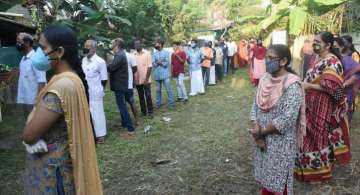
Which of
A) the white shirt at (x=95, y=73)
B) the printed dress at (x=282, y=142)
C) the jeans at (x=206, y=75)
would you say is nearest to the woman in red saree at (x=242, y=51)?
the jeans at (x=206, y=75)

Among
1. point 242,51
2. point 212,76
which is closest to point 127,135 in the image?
point 212,76

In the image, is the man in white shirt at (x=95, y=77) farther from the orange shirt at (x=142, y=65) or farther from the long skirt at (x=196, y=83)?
Result: the long skirt at (x=196, y=83)

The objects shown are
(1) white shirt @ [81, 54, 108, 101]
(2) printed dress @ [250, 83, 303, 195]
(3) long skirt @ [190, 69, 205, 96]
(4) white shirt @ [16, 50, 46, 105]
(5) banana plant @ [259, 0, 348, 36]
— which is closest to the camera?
(2) printed dress @ [250, 83, 303, 195]

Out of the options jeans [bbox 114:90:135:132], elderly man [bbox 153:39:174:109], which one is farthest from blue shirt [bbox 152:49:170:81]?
jeans [bbox 114:90:135:132]

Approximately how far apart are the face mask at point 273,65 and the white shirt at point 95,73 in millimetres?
3760

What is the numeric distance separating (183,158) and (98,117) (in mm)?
1844

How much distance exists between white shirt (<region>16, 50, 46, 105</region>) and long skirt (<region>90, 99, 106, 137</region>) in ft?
3.16

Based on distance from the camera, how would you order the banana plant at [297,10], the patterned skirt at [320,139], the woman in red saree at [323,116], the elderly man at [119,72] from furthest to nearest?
the banana plant at [297,10] → the elderly man at [119,72] → the patterned skirt at [320,139] → the woman in red saree at [323,116]

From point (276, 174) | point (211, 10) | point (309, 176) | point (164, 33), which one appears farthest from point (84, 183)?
point (211, 10)

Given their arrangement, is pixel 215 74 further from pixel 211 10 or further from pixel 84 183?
pixel 211 10

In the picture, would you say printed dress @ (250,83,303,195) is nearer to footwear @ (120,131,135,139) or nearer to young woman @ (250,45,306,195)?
young woman @ (250,45,306,195)

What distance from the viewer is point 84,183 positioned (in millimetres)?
2254

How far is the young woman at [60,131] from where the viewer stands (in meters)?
2.12

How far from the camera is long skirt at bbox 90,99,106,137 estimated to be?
6.61 meters
